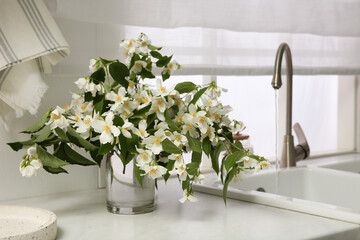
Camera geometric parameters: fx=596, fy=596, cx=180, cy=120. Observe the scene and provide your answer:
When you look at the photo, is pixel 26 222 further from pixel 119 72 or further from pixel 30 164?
pixel 119 72

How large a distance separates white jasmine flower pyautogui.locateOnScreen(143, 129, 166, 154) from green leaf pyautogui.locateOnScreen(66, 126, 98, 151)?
106 millimetres

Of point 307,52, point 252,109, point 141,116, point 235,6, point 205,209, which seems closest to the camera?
point 141,116

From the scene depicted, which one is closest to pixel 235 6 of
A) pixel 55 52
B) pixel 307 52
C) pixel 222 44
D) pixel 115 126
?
pixel 222 44

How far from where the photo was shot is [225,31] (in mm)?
1844

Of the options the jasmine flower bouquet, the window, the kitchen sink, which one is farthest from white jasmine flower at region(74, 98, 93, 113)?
the kitchen sink

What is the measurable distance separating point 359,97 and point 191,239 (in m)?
1.62

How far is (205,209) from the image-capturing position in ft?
4.46

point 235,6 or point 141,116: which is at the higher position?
point 235,6

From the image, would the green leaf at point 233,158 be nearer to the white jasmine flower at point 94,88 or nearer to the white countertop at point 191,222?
the white countertop at point 191,222

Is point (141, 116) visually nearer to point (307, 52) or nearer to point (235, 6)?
point (235, 6)

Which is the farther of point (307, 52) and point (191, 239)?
point (307, 52)

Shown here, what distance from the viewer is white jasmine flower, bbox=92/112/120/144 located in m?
1.13

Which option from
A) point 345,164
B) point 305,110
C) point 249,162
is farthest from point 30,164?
point 305,110

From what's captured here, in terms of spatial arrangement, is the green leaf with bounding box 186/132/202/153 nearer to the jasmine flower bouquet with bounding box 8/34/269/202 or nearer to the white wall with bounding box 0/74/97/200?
the jasmine flower bouquet with bounding box 8/34/269/202
